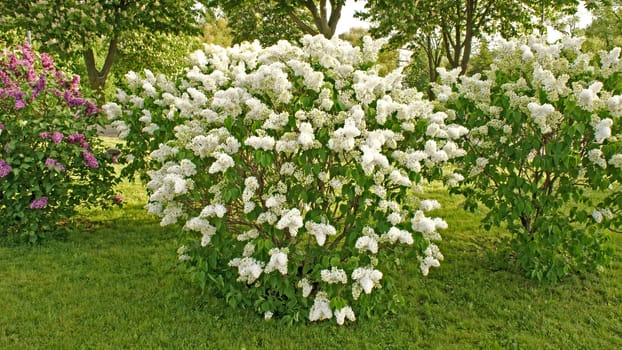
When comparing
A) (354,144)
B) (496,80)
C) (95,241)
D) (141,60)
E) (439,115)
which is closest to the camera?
(354,144)

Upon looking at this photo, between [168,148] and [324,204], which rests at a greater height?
[168,148]

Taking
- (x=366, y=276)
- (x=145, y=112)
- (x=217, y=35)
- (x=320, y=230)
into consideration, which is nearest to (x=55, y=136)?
(x=145, y=112)

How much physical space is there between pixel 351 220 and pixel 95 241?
4.16 metres

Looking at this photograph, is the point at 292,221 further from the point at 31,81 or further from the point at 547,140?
the point at 31,81

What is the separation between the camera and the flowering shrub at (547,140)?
14.3ft

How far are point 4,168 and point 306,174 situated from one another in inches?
168

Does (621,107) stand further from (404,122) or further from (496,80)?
(404,122)

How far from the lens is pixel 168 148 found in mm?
4254

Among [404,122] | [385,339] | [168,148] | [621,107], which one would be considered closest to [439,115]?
[404,122]

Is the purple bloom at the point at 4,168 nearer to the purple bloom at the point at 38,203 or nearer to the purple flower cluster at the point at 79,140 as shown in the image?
the purple bloom at the point at 38,203

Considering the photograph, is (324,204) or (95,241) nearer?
(324,204)

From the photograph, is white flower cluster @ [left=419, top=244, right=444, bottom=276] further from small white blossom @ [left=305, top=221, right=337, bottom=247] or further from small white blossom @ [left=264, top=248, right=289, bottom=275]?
small white blossom @ [left=264, top=248, right=289, bottom=275]

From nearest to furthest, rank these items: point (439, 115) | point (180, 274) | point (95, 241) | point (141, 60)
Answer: point (439, 115) → point (180, 274) → point (95, 241) → point (141, 60)

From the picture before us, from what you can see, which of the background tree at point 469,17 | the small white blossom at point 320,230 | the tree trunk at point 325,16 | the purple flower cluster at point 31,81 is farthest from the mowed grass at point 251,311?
the background tree at point 469,17
